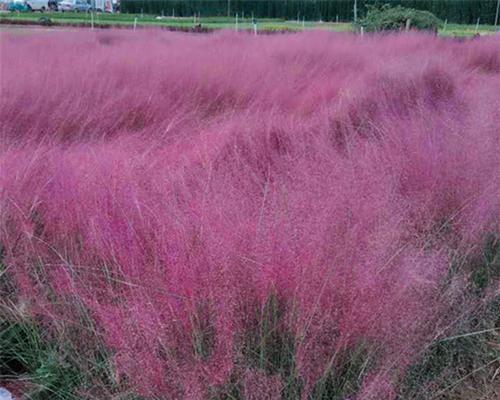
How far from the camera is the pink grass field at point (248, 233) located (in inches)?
67.6

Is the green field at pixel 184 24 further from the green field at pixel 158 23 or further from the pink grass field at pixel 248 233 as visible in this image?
the pink grass field at pixel 248 233

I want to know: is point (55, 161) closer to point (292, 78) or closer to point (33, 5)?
point (292, 78)

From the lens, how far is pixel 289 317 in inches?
69.7

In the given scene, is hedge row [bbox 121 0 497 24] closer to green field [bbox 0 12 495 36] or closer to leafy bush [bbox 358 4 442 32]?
green field [bbox 0 12 495 36]

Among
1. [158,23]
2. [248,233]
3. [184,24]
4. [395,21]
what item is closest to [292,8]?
[158,23]

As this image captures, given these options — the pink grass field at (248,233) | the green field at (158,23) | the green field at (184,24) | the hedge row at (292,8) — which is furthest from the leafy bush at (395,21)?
the hedge row at (292,8)

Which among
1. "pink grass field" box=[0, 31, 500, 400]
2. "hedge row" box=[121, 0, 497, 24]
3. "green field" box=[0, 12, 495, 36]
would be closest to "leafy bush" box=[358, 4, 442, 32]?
"green field" box=[0, 12, 495, 36]

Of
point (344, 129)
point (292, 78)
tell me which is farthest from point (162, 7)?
point (344, 129)

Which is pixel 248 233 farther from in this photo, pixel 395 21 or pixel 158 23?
pixel 158 23

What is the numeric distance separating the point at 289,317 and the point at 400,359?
35 cm

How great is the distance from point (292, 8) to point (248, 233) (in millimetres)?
38872

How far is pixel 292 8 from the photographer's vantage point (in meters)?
38.7

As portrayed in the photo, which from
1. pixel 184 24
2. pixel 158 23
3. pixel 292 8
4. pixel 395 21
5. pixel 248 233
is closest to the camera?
pixel 248 233

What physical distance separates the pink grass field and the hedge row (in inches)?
1279
